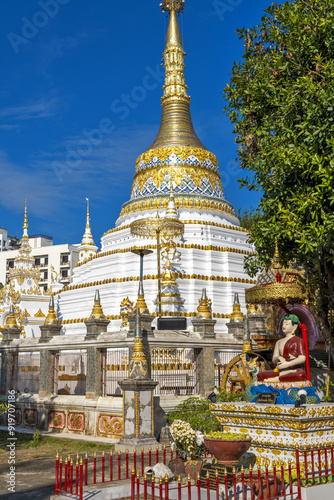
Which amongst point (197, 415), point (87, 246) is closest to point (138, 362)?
point (197, 415)

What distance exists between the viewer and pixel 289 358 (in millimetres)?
10508

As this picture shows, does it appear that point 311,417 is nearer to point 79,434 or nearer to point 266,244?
point 266,244

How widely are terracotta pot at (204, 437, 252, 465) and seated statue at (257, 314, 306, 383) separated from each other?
1.81 meters

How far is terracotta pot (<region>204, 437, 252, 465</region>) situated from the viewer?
8.81m

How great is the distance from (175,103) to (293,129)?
26.7 m

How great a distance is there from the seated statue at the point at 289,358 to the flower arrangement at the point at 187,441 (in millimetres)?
1697

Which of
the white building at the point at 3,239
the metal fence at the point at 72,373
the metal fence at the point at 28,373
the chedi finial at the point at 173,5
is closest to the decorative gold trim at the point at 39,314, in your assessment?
the metal fence at the point at 72,373

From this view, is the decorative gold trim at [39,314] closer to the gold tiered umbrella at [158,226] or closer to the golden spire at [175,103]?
the golden spire at [175,103]

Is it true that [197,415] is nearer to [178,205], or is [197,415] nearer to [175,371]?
[175,371]

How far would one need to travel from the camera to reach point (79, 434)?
16672 mm

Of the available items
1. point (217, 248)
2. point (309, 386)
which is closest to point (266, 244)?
point (309, 386)

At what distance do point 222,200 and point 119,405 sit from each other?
2260cm

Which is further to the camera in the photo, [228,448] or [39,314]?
[39,314]

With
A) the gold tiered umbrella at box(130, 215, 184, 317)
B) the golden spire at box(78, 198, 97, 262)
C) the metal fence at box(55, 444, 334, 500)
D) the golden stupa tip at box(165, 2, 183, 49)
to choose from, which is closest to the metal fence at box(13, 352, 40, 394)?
the gold tiered umbrella at box(130, 215, 184, 317)
